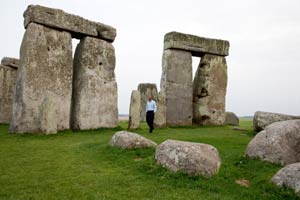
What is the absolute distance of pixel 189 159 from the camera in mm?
6531

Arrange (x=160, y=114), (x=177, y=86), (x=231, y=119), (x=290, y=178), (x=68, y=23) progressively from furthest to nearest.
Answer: (x=231, y=119)
(x=177, y=86)
(x=160, y=114)
(x=68, y=23)
(x=290, y=178)

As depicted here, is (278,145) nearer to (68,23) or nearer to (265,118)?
(265,118)

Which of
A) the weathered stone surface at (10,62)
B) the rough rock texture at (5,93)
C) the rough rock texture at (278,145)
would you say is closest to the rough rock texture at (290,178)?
the rough rock texture at (278,145)

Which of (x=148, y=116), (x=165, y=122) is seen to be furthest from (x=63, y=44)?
(x=165, y=122)

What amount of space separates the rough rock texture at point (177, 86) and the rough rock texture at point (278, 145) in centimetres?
1039

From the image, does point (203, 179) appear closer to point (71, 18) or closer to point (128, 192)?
point (128, 192)

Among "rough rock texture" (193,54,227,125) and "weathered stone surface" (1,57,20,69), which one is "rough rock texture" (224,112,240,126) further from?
"weathered stone surface" (1,57,20,69)

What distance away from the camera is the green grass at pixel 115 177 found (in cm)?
557

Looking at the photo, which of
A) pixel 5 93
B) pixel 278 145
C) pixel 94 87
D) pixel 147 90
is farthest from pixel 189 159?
pixel 147 90

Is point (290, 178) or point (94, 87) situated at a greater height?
point (94, 87)

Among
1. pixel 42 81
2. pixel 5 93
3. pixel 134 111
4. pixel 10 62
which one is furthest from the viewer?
pixel 10 62

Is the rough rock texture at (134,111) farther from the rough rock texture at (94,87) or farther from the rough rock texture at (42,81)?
the rough rock texture at (42,81)

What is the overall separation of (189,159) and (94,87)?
32.4 ft

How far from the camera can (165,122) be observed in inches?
700
